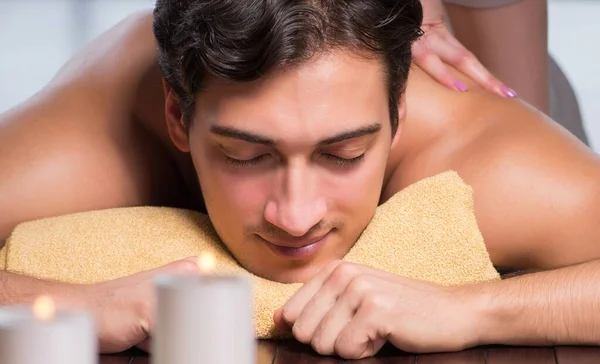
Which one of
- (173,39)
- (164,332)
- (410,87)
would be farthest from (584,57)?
(164,332)

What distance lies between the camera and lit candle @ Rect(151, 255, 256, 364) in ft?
3.05

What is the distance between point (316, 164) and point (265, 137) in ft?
0.31

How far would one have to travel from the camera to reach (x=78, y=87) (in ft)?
7.73

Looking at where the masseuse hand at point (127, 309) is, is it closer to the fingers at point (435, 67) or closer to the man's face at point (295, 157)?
the man's face at point (295, 157)

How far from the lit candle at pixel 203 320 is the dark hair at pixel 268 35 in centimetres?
83

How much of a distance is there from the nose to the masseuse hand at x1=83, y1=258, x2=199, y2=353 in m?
0.15

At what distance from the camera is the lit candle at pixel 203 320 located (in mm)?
931

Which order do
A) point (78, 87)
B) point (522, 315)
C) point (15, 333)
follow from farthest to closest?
point (78, 87)
point (522, 315)
point (15, 333)

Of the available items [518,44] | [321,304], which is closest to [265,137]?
[321,304]

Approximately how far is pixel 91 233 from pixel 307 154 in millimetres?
464

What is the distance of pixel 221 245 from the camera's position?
196 cm

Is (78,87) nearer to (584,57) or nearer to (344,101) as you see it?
(344,101)

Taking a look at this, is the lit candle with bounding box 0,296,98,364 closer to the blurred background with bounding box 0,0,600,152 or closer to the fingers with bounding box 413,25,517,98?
the fingers with bounding box 413,25,517,98

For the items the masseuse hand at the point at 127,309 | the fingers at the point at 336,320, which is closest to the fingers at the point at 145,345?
the masseuse hand at the point at 127,309
